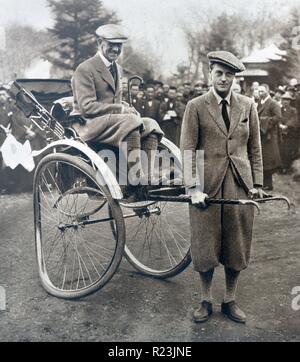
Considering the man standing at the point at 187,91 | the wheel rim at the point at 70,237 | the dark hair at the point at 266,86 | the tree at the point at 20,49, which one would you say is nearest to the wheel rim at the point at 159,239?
the wheel rim at the point at 70,237

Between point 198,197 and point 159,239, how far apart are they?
3.57 feet

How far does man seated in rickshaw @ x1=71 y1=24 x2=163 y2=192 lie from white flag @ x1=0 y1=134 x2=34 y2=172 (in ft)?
→ 2.95

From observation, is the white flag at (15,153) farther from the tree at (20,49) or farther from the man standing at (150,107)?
the man standing at (150,107)

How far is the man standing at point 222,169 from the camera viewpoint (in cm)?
256

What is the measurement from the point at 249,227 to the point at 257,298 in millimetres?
455

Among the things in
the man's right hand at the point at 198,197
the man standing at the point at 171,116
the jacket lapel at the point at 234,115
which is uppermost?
the man standing at the point at 171,116

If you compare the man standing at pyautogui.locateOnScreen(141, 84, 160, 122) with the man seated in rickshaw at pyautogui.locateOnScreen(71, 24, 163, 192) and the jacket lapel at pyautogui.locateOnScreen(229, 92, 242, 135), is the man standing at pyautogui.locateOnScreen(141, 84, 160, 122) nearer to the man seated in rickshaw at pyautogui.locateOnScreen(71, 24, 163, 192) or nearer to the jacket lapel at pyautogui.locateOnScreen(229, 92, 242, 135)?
the man seated in rickshaw at pyautogui.locateOnScreen(71, 24, 163, 192)

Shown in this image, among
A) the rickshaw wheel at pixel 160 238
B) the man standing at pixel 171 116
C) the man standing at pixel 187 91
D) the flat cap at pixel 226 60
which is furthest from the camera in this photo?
the man standing at pixel 171 116

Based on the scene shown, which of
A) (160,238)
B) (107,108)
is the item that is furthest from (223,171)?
(160,238)

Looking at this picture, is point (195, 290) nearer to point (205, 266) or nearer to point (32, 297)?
point (205, 266)

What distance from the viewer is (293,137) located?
385 cm

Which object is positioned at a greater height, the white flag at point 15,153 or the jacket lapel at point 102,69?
the jacket lapel at point 102,69

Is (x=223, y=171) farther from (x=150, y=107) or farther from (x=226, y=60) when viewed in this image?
(x=150, y=107)

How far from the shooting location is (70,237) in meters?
3.48
